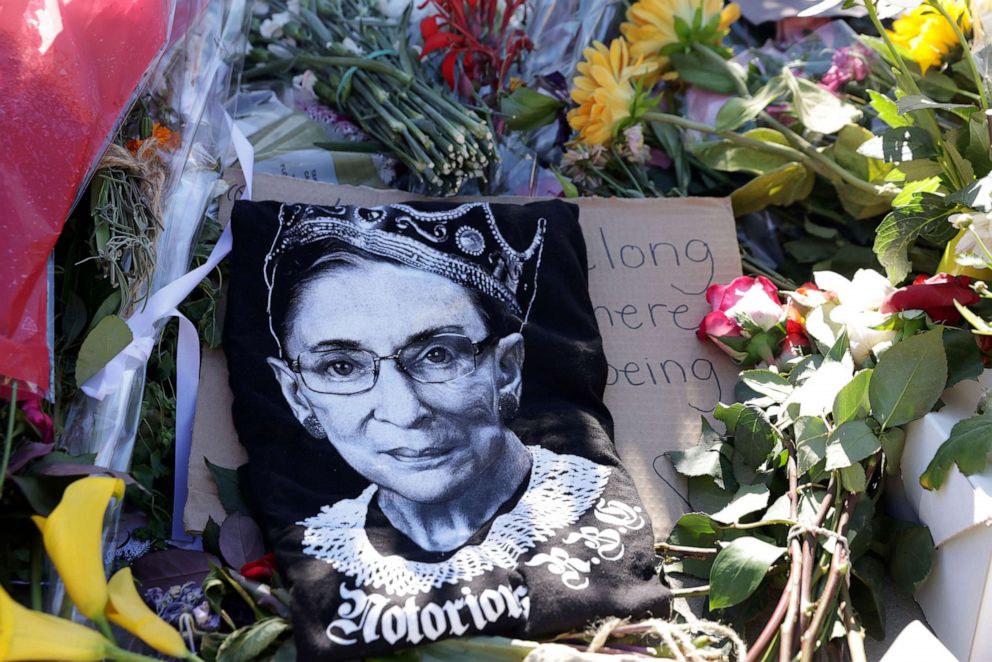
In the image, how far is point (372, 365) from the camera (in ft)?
2.98

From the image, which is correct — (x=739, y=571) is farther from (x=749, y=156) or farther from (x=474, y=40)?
(x=474, y=40)

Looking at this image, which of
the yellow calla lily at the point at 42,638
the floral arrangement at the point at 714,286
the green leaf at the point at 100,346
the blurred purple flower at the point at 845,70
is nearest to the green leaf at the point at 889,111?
the floral arrangement at the point at 714,286

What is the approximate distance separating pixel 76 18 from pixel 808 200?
2.84 feet

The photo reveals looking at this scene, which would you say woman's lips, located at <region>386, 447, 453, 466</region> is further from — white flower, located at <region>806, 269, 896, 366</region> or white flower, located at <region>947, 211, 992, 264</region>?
white flower, located at <region>947, 211, 992, 264</region>

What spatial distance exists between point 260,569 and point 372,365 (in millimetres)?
221

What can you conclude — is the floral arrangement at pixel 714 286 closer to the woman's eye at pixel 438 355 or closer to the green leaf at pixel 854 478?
the green leaf at pixel 854 478

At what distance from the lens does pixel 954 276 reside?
89 cm

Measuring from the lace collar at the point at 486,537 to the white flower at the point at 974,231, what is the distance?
378 mm

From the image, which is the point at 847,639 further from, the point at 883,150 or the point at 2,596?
the point at 2,596

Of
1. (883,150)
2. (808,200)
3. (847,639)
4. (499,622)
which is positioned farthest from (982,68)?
(499,622)

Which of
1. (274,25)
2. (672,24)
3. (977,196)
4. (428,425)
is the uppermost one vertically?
(274,25)

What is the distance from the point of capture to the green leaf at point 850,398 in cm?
82

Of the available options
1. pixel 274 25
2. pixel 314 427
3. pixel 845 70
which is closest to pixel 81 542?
pixel 314 427

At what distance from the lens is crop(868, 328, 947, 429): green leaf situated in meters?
0.82
